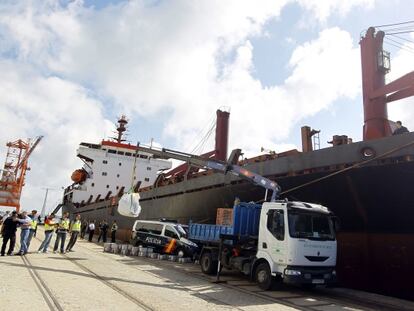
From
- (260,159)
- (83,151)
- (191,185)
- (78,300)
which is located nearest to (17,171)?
(83,151)

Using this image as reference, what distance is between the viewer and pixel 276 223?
9.02 metres

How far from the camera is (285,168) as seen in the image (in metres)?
12.1

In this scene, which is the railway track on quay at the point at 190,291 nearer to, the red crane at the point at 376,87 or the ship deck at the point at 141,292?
the ship deck at the point at 141,292

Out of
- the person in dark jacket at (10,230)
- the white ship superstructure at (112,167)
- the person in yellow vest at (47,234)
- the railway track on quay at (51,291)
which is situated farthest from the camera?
the white ship superstructure at (112,167)

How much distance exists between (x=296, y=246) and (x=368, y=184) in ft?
8.67

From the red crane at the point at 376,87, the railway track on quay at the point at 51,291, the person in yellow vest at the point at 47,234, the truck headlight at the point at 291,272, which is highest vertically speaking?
the red crane at the point at 376,87

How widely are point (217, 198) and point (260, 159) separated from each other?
258 cm

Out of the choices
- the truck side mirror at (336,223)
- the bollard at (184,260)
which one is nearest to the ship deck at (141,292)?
the truck side mirror at (336,223)

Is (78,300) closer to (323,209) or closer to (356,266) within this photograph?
(323,209)

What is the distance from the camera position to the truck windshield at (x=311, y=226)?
28.6ft

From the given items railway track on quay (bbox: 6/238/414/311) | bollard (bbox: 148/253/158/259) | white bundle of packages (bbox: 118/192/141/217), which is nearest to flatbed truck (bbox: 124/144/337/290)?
railway track on quay (bbox: 6/238/414/311)

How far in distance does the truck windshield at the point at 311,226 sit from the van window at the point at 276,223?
0.68 feet

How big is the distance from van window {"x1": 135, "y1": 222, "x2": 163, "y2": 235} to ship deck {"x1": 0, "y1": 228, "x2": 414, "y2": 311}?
16.1 ft

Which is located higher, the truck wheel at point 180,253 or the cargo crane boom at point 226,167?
the cargo crane boom at point 226,167
